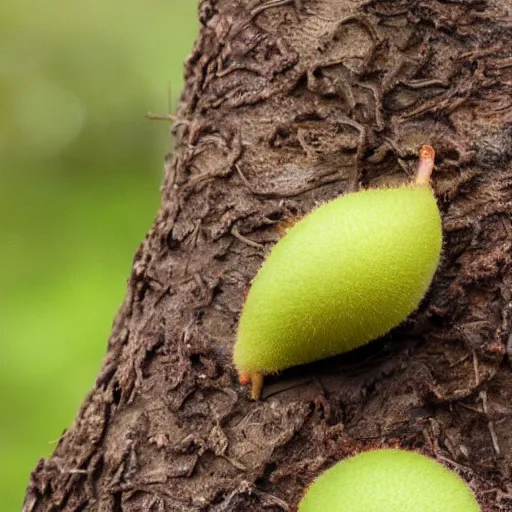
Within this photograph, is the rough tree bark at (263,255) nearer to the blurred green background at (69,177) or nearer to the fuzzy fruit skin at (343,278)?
the fuzzy fruit skin at (343,278)

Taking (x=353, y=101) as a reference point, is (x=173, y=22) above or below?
above

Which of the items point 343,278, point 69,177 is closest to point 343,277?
point 343,278

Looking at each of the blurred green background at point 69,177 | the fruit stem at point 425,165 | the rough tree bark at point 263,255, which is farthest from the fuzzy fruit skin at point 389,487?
the blurred green background at point 69,177

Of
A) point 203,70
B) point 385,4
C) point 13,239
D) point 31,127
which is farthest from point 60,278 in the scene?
point 385,4

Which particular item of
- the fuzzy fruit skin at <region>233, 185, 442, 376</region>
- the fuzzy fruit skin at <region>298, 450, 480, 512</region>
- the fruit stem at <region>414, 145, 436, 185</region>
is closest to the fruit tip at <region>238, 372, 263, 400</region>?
the fuzzy fruit skin at <region>233, 185, 442, 376</region>

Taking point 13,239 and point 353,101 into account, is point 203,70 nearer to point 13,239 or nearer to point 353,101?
point 353,101

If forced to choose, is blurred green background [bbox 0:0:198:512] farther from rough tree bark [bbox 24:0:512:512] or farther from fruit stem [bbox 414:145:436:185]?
fruit stem [bbox 414:145:436:185]

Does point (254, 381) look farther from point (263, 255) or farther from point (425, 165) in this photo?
point (425, 165)
